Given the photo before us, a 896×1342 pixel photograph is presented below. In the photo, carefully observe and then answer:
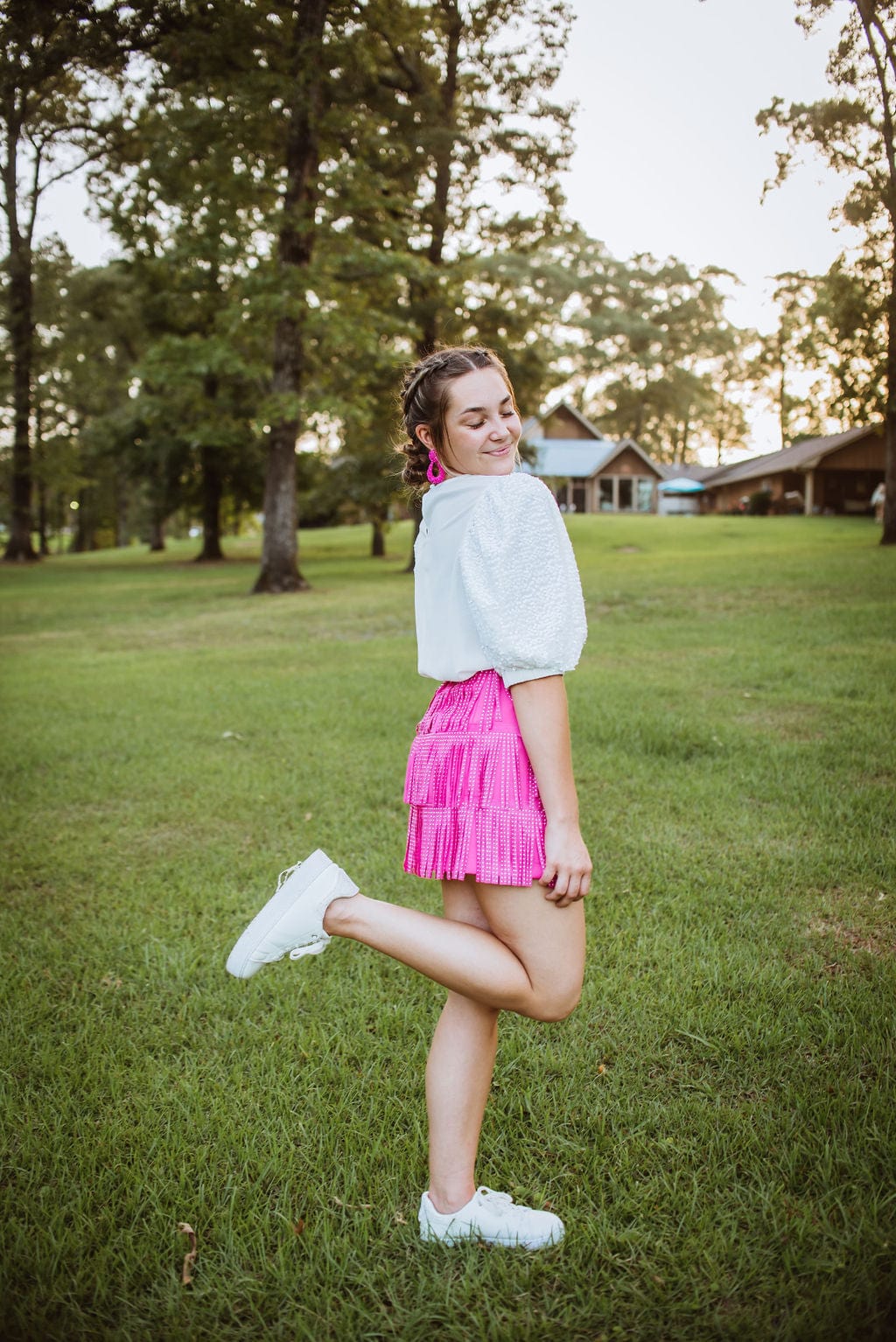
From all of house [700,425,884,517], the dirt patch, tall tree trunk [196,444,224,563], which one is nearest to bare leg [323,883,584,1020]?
the dirt patch

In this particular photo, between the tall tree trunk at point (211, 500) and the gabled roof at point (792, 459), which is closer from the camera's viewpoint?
the tall tree trunk at point (211, 500)

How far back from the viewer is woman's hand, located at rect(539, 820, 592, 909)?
167 centimetres

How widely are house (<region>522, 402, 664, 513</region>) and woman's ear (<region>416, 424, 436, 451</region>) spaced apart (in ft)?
137

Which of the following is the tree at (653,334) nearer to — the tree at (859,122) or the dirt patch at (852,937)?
the tree at (859,122)

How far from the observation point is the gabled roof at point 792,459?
3753 cm

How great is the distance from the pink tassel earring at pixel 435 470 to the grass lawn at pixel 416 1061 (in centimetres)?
159

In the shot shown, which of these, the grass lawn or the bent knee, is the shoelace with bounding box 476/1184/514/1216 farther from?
the bent knee

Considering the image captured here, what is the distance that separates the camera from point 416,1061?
2.47 meters

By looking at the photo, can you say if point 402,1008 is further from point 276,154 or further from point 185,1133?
point 276,154

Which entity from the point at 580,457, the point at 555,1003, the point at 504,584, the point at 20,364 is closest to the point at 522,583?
the point at 504,584

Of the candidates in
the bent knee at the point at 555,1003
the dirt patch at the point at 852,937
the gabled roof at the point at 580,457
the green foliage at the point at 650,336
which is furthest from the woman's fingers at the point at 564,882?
the green foliage at the point at 650,336

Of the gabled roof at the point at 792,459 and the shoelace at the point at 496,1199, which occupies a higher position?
the gabled roof at the point at 792,459

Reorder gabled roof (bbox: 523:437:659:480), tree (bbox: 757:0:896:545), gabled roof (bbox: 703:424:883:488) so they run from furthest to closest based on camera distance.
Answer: gabled roof (bbox: 523:437:659:480) → gabled roof (bbox: 703:424:883:488) → tree (bbox: 757:0:896:545)

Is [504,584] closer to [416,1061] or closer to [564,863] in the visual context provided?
[564,863]
